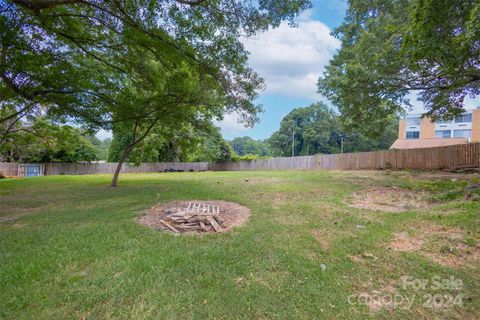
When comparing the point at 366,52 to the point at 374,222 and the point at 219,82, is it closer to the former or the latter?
the point at 219,82

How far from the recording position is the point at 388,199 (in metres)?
6.53

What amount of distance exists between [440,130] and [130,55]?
40.2m

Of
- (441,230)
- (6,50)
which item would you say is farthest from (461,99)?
(6,50)

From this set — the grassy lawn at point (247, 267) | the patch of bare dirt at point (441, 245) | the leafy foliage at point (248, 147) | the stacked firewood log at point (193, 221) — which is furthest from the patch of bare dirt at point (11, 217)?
the leafy foliage at point (248, 147)

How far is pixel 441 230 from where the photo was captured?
3902mm

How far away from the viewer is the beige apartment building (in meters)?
25.6

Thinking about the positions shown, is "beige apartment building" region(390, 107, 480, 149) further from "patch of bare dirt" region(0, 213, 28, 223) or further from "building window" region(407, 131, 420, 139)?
"patch of bare dirt" region(0, 213, 28, 223)

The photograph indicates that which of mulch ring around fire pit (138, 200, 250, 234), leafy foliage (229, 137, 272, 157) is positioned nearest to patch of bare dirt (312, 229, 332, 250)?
mulch ring around fire pit (138, 200, 250, 234)

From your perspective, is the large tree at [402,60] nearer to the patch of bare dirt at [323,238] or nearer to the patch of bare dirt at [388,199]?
the patch of bare dirt at [388,199]

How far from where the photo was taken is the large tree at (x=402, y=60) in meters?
4.38

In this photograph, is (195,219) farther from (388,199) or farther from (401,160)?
(401,160)

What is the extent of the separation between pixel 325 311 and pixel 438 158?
45.2 ft

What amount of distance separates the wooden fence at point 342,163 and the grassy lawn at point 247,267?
8.32 metres

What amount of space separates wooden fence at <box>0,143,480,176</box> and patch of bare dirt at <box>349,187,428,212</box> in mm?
6416
